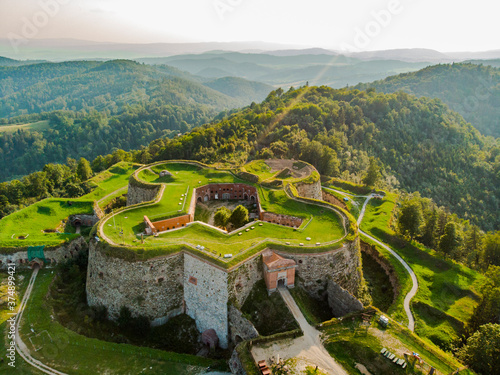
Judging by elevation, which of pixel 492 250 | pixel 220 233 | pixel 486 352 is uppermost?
pixel 220 233

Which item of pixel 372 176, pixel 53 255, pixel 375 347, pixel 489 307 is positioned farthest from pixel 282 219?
pixel 372 176

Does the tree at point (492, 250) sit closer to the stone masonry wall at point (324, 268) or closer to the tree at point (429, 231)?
the tree at point (429, 231)

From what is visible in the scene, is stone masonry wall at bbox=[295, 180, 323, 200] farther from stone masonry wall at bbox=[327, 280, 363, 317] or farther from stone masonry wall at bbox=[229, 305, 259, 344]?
stone masonry wall at bbox=[229, 305, 259, 344]

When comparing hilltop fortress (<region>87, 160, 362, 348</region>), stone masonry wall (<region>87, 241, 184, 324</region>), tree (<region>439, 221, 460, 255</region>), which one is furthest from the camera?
tree (<region>439, 221, 460, 255</region>)

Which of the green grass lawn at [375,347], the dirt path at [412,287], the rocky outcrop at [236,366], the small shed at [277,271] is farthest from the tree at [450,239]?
the rocky outcrop at [236,366]

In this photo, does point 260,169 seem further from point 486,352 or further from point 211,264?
point 486,352

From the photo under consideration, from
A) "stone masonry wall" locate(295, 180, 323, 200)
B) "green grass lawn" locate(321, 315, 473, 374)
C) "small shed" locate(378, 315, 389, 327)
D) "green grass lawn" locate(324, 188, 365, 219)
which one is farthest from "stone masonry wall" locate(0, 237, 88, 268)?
"green grass lawn" locate(324, 188, 365, 219)

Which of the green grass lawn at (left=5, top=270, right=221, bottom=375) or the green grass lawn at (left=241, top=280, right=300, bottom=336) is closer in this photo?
the green grass lawn at (left=5, top=270, right=221, bottom=375)
